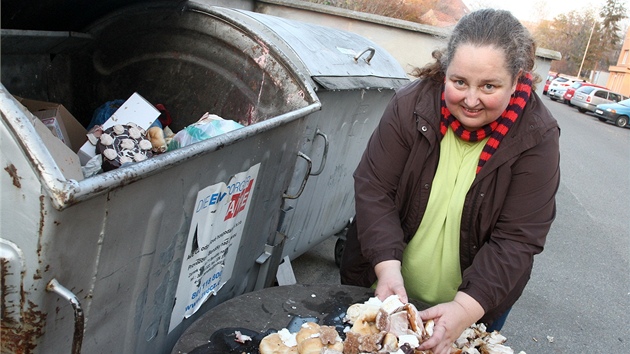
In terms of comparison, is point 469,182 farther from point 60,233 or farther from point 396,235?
point 60,233

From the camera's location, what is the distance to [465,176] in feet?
7.38

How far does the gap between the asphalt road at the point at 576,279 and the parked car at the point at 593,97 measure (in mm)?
19307

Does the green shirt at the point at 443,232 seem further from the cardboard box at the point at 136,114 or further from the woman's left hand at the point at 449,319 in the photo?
the cardboard box at the point at 136,114

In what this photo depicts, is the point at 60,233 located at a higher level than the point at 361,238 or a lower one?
higher

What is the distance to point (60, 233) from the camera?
1.29m

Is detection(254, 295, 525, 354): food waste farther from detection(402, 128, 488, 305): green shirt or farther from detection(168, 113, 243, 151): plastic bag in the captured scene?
detection(168, 113, 243, 151): plastic bag

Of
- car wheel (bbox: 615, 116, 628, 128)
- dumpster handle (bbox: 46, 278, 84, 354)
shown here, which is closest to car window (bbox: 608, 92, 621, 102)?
car wheel (bbox: 615, 116, 628, 128)

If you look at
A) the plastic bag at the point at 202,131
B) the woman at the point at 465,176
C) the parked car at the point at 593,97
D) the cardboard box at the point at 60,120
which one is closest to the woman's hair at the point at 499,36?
the woman at the point at 465,176

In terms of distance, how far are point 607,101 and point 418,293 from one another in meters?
28.3

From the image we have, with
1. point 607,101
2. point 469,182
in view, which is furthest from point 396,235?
point 607,101

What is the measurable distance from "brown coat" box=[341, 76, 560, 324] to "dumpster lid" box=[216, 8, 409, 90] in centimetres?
88

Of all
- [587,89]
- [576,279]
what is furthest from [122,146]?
[587,89]

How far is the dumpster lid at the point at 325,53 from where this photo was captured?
124 inches

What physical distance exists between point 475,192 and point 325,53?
5.39ft
